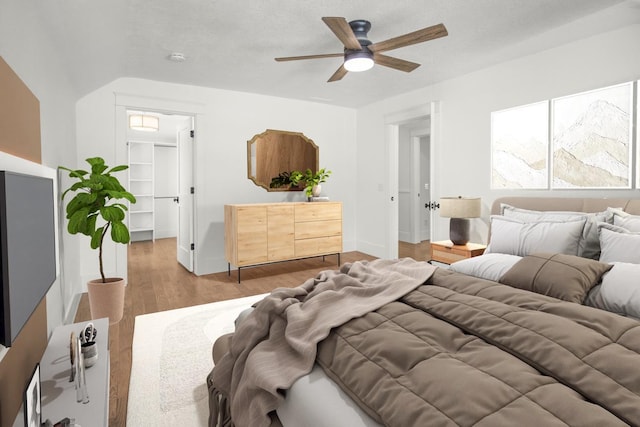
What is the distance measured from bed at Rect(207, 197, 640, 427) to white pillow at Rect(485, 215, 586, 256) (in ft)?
0.63

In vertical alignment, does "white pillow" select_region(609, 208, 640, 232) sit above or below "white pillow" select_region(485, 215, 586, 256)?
above

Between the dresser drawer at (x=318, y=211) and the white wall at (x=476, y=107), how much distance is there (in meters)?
0.82

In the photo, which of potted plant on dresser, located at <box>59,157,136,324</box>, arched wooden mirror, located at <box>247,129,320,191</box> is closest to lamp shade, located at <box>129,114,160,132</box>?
arched wooden mirror, located at <box>247,129,320,191</box>

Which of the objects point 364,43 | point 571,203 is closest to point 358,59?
point 364,43

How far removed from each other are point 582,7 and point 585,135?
102 cm

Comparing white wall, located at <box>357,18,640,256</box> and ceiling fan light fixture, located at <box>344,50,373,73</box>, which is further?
white wall, located at <box>357,18,640,256</box>

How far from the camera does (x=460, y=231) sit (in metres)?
3.72

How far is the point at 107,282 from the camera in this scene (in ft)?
10.5

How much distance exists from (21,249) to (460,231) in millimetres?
3513

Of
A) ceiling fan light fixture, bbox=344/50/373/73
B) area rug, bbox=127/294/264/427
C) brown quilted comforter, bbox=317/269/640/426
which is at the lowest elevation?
area rug, bbox=127/294/264/427

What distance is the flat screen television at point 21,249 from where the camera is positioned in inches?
40.0

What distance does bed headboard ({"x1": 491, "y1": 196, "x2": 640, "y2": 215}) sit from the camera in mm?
2650

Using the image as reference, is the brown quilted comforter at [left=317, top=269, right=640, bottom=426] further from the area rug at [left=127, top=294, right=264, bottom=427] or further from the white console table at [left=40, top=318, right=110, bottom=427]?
the area rug at [left=127, top=294, right=264, bottom=427]

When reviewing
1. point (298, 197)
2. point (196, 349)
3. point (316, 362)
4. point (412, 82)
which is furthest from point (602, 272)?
point (298, 197)
